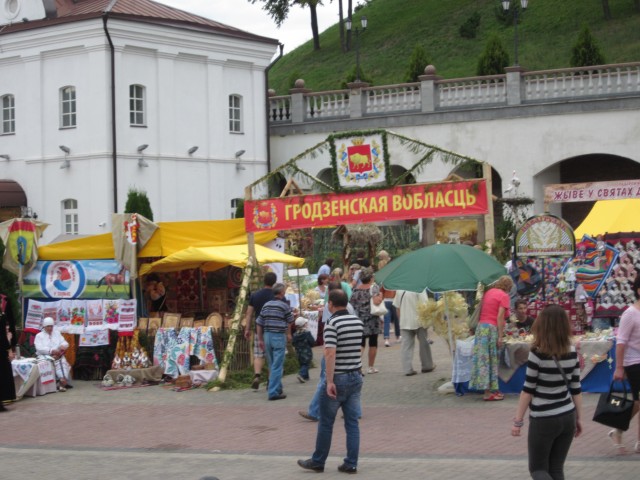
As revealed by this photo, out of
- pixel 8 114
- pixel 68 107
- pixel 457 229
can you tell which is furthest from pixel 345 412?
pixel 8 114

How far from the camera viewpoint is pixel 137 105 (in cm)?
3409

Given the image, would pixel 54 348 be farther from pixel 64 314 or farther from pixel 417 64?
pixel 417 64

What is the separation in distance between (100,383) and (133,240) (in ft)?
8.16

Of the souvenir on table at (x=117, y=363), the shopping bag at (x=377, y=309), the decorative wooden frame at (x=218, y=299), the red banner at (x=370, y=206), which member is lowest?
the souvenir on table at (x=117, y=363)

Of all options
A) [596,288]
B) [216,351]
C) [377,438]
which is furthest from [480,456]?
[216,351]

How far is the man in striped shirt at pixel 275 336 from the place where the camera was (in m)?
15.7

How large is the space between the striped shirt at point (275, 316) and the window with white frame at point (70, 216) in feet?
63.4

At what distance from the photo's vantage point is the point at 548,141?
32.9m

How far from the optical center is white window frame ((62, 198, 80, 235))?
34.2m

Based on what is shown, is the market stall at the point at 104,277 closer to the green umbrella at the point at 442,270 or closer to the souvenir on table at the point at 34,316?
the souvenir on table at the point at 34,316

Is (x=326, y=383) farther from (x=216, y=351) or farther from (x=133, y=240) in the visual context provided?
(x=133, y=240)

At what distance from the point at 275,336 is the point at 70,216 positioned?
20129 mm

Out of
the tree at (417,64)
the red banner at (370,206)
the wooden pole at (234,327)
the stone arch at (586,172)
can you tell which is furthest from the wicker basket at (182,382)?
the tree at (417,64)

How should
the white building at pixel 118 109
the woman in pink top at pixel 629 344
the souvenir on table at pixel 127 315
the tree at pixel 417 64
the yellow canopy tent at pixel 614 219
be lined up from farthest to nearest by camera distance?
the tree at pixel 417 64
the white building at pixel 118 109
the yellow canopy tent at pixel 614 219
the souvenir on table at pixel 127 315
the woman in pink top at pixel 629 344
